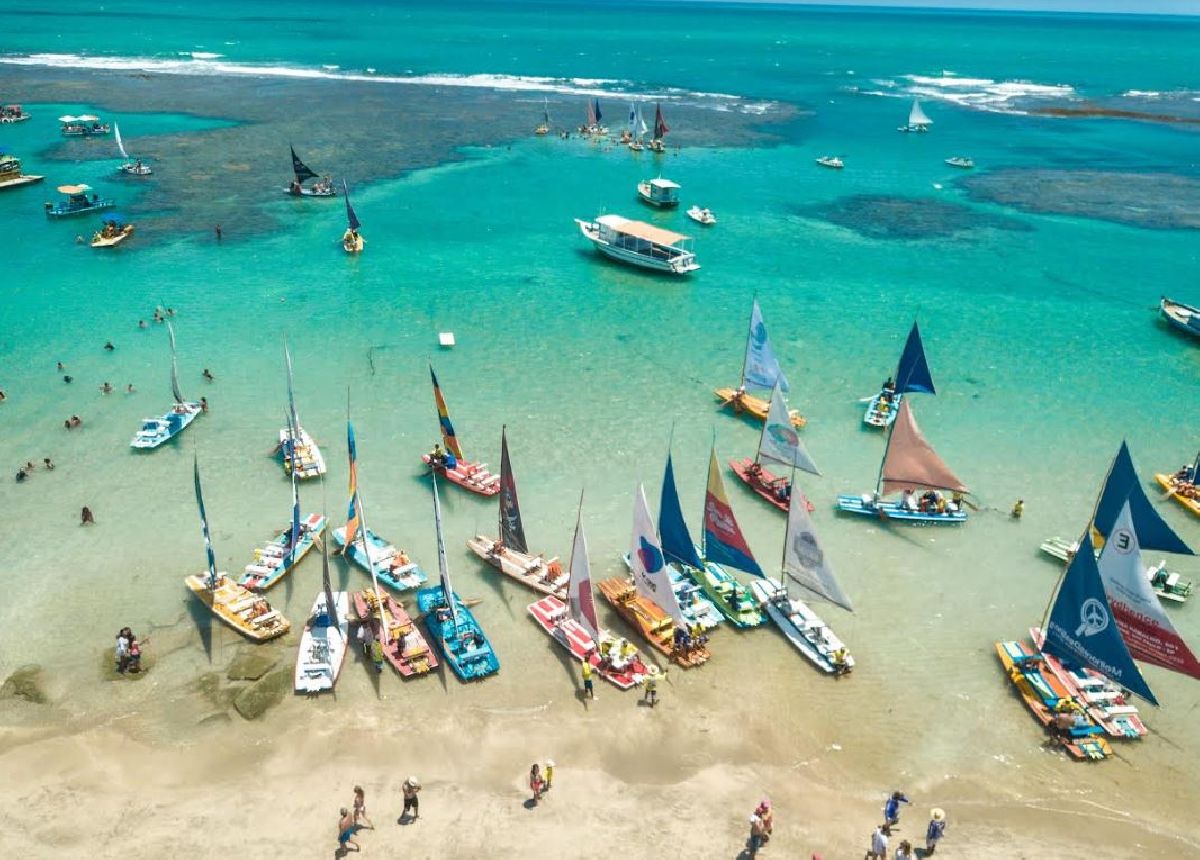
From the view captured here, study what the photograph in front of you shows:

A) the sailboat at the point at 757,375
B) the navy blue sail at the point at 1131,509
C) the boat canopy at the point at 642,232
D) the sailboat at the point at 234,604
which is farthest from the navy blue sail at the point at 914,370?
the sailboat at the point at 234,604

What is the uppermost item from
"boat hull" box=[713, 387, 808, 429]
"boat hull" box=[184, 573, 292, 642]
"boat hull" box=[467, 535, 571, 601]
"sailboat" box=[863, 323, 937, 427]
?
"sailboat" box=[863, 323, 937, 427]

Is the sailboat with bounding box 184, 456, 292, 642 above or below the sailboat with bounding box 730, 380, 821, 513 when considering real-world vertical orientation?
below

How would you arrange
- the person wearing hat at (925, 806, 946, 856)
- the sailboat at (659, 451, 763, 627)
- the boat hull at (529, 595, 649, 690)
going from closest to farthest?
the person wearing hat at (925, 806, 946, 856) < the boat hull at (529, 595, 649, 690) < the sailboat at (659, 451, 763, 627)

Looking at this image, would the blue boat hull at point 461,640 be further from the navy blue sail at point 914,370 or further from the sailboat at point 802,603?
the navy blue sail at point 914,370

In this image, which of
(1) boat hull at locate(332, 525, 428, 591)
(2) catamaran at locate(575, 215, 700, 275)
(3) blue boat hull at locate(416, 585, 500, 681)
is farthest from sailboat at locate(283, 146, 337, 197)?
(3) blue boat hull at locate(416, 585, 500, 681)

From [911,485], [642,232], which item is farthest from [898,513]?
[642,232]

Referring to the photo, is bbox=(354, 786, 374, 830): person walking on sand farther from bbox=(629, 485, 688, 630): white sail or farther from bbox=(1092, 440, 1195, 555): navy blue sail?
bbox=(1092, 440, 1195, 555): navy blue sail
